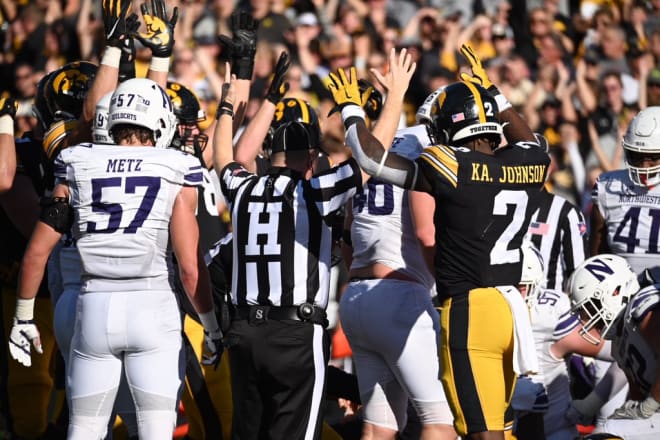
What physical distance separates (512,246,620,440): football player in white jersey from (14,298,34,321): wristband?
8.75 ft

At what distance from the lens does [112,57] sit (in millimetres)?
6387

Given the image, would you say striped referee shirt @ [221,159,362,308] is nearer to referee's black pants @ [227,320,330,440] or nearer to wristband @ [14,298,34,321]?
referee's black pants @ [227,320,330,440]

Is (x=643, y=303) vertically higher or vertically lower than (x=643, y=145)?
lower

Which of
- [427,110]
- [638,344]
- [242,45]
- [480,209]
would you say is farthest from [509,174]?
[242,45]

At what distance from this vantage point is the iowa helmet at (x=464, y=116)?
18.2 feet

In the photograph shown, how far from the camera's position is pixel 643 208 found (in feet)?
22.8

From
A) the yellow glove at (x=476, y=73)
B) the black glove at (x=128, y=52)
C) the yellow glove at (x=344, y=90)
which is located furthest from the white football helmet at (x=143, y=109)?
the yellow glove at (x=476, y=73)

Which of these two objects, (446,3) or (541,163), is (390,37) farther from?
(541,163)

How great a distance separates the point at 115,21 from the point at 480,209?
246cm

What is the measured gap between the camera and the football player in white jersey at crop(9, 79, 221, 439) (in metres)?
5.37

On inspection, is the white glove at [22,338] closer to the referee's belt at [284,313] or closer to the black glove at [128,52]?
the referee's belt at [284,313]

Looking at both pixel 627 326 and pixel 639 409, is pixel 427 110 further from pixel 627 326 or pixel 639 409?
pixel 639 409

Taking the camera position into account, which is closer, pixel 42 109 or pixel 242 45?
pixel 242 45

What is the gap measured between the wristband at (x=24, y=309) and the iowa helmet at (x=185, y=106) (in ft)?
5.32
